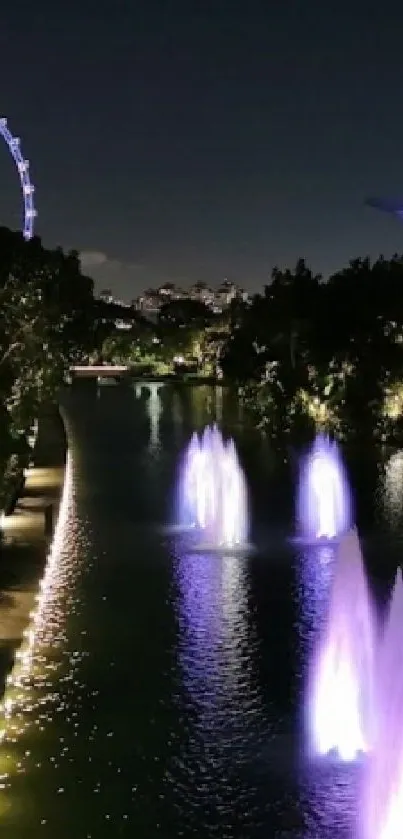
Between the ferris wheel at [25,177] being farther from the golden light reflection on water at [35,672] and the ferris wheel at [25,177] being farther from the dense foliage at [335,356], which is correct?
the golden light reflection on water at [35,672]

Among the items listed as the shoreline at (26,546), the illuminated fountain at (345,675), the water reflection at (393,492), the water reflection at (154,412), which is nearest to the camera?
the illuminated fountain at (345,675)

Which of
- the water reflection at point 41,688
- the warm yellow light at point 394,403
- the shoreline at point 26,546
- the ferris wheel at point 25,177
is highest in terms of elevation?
the ferris wheel at point 25,177

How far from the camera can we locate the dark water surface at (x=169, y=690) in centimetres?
932

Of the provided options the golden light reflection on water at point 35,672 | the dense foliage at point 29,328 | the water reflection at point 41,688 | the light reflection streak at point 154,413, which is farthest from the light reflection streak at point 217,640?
the light reflection streak at point 154,413

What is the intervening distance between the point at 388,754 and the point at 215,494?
1746 centimetres

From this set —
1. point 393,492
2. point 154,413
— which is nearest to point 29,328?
point 393,492

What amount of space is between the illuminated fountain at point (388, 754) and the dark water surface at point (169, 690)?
0.21m

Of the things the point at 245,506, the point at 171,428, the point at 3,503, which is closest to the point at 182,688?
the point at 3,503

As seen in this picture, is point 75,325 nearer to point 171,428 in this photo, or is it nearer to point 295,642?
point 171,428

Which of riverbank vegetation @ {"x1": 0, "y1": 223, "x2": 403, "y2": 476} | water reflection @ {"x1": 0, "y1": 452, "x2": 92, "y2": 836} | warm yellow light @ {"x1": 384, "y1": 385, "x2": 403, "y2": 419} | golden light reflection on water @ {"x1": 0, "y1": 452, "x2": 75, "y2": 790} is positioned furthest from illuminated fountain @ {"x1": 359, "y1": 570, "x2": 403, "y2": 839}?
warm yellow light @ {"x1": 384, "y1": 385, "x2": 403, "y2": 419}

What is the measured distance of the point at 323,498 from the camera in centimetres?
2555

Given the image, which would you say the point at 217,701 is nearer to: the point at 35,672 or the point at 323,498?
the point at 35,672

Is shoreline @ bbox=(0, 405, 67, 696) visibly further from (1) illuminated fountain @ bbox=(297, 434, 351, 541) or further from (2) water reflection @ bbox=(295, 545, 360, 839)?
(1) illuminated fountain @ bbox=(297, 434, 351, 541)

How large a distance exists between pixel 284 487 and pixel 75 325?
2460cm
